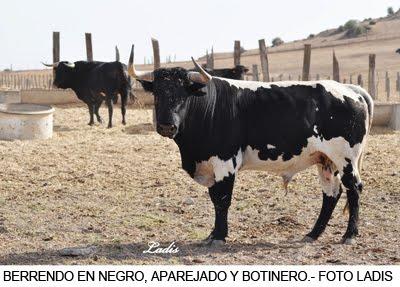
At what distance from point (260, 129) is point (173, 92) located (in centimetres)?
97

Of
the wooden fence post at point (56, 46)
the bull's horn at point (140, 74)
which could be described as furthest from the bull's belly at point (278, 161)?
the wooden fence post at point (56, 46)

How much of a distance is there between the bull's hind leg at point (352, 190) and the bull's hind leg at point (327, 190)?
231 millimetres

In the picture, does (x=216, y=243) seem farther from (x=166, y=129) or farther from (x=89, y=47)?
(x=89, y=47)

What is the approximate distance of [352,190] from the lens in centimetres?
755

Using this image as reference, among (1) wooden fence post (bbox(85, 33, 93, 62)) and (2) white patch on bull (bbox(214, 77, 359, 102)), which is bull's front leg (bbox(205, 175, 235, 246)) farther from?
(1) wooden fence post (bbox(85, 33, 93, 62))

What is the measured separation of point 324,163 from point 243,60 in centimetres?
5884

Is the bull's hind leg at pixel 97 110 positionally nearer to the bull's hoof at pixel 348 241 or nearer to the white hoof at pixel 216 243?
the white hoof at pixel 216 243

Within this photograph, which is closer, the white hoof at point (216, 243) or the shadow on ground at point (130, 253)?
the shadow on ground at point (130, 253)

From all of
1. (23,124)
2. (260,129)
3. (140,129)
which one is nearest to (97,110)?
(140,129)

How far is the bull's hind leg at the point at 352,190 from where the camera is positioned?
745cm

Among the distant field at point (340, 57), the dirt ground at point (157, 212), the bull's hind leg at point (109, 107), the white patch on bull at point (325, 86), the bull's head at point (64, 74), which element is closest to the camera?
the dirt ground at point (157, 212)

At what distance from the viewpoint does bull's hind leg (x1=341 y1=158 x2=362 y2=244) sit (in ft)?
24.4

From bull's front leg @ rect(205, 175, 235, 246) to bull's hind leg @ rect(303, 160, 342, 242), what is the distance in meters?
0.92

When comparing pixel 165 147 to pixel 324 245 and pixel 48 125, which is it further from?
pixel 324 245
